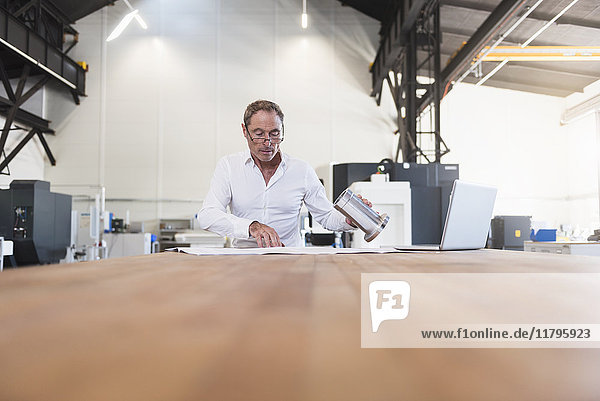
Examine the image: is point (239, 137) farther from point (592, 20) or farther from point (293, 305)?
point (293, 305)

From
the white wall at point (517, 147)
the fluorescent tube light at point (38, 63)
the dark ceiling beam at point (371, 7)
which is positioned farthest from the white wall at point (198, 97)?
the white wall at point (517, 147)

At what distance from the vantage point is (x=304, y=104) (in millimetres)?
7781

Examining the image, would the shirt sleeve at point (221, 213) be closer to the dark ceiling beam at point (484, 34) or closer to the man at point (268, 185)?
the man at point (268, 185)

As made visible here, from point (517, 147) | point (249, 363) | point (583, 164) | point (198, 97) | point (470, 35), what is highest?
point (470, 35)

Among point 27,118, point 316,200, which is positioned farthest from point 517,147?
point 27,118

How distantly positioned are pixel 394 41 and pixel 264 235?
5351mm

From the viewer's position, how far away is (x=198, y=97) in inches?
308

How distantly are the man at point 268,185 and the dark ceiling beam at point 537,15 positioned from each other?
4.38 metres

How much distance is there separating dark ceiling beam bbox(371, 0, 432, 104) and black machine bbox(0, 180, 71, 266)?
13.9 feet

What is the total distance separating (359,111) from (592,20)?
3599mm

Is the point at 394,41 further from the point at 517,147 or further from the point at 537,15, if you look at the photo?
the point at 517,147

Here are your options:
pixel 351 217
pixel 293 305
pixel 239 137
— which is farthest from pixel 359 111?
pixel 293 305

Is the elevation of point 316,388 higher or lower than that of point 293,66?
lower

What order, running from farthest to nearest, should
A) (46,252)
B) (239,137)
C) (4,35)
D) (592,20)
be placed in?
(239,137) → (4,35) → (592,20) → (46,252)
